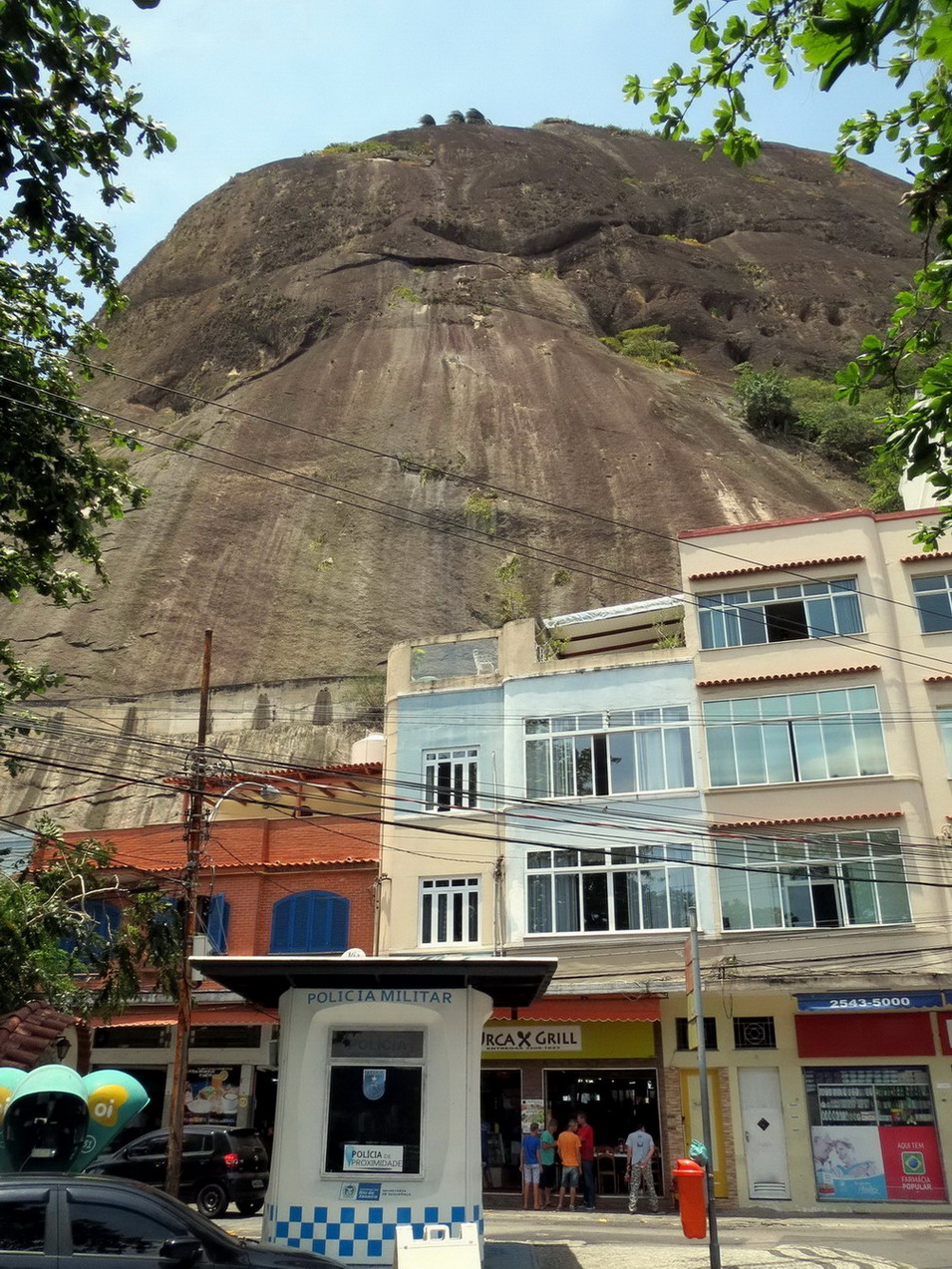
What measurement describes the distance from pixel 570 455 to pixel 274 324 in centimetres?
2482

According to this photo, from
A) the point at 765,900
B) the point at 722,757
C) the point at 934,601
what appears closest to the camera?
the point at 765,900

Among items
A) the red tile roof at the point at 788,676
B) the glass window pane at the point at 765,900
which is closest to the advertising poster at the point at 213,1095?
the glass window pane at the point at 765,900

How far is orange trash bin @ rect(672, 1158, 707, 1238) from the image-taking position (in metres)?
11.9

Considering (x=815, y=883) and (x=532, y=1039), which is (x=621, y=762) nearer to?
(x=815, y=883)

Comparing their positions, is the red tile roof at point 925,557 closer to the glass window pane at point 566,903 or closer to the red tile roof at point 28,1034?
the glass window pane at point 566,903

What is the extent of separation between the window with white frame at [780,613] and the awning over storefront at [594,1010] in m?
8.85

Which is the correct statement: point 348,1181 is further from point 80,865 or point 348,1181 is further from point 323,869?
point 323,869

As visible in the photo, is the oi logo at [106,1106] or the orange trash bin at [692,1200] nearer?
the oi logo at [106,1106]

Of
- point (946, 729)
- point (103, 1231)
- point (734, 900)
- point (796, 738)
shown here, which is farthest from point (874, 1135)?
point (103, 1231)

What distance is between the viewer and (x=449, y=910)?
25609 mm

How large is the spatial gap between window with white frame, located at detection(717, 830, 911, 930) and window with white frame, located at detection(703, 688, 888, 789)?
1.59 m

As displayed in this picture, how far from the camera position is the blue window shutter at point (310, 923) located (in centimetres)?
2636

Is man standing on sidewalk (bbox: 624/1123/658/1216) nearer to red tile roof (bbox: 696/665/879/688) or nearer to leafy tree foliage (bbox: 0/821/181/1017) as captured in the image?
leafy tree foliage (bbox: 0/821/181/1017)

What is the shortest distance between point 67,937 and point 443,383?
141ft
